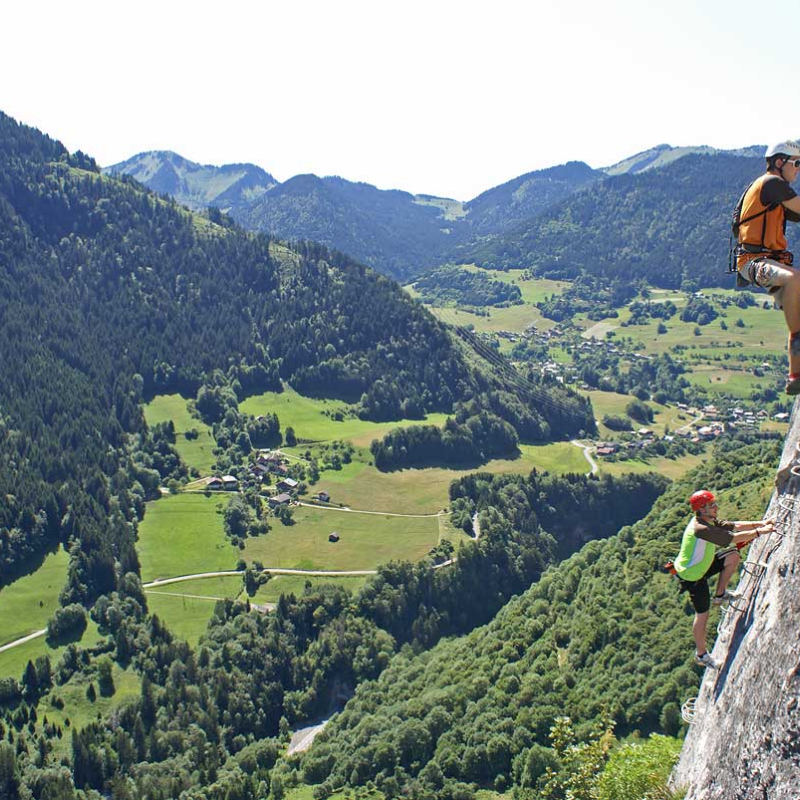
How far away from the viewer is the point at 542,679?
70062 mm

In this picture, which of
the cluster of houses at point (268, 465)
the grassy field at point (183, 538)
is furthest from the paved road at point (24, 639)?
the cluster of houses at point (268, 465)

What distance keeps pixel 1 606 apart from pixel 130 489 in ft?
153

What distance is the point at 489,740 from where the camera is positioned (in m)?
63.8

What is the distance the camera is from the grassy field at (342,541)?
454 feet

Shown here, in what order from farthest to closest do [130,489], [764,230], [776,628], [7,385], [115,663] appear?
1. [7,385]
2. [130,489]
3. [115,663]
4. [764,230]
5. [776,628]

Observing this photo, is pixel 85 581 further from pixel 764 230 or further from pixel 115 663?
pixel 764 230

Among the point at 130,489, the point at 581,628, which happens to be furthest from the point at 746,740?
the point at 130,489

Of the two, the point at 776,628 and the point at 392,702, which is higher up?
the point at 776,628

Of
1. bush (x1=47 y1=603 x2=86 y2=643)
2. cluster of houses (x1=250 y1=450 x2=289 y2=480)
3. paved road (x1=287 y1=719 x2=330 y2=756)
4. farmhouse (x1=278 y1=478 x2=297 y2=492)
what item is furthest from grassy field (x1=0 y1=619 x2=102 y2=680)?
cluster of houses (x1=250 y1=450 x2=289 y2=480)

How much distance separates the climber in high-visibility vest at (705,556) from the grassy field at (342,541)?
397ft

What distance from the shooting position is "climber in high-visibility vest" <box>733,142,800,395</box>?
16938 millimetres

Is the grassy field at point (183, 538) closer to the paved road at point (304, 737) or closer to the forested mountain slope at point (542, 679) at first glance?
the paved road at point (304, 737)

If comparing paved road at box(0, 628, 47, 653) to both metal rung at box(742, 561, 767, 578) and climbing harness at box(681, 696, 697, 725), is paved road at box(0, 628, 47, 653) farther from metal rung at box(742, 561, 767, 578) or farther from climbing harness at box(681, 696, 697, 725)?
metal rung at box(742, 561, 767, 578)

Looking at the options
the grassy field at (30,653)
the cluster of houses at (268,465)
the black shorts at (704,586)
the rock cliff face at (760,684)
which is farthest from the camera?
the cluster of houses at (268,465)
